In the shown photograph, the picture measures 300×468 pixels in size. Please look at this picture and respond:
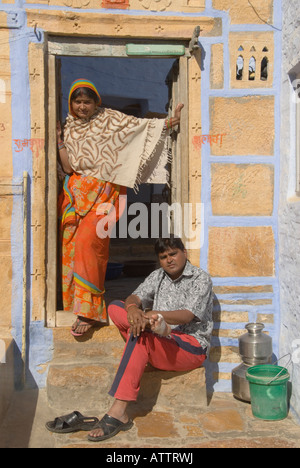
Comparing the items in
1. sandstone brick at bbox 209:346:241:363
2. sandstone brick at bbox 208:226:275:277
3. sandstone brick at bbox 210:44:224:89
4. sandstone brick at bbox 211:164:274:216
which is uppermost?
sandstone brick at bbox 210:44:224:89

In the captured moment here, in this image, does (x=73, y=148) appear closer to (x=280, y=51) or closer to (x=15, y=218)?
(x=15, y=218)

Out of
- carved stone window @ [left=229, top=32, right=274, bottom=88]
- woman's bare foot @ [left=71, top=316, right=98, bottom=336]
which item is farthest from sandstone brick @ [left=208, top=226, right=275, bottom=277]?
carved stone window @ [left=229, top=32, right=274, bottom=88]

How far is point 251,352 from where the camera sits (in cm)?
408

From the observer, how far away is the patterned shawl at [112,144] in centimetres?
438

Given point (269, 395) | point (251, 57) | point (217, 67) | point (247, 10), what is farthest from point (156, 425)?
point (247, 10)

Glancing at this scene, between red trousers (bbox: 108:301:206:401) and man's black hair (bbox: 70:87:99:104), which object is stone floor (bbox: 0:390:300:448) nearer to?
red trousers (bbox: 108:301:206:401)

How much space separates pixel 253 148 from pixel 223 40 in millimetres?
892

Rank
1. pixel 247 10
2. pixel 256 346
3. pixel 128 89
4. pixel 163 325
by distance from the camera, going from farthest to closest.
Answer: pixel 128 89 → pixel 247 10 → pixel 256 346 → pixel 163 325

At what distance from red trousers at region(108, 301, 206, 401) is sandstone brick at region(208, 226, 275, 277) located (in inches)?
28.7

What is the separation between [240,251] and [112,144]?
1352 millimetres

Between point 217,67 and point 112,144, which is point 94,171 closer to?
point 112,144

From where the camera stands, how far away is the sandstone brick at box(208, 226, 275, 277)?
4402 mm

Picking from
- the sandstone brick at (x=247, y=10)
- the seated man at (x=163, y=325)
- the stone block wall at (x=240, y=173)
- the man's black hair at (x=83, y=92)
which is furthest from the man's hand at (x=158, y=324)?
the sandstone brick at (x=247, y=10)

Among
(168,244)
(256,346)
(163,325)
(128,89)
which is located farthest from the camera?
(128,89)
